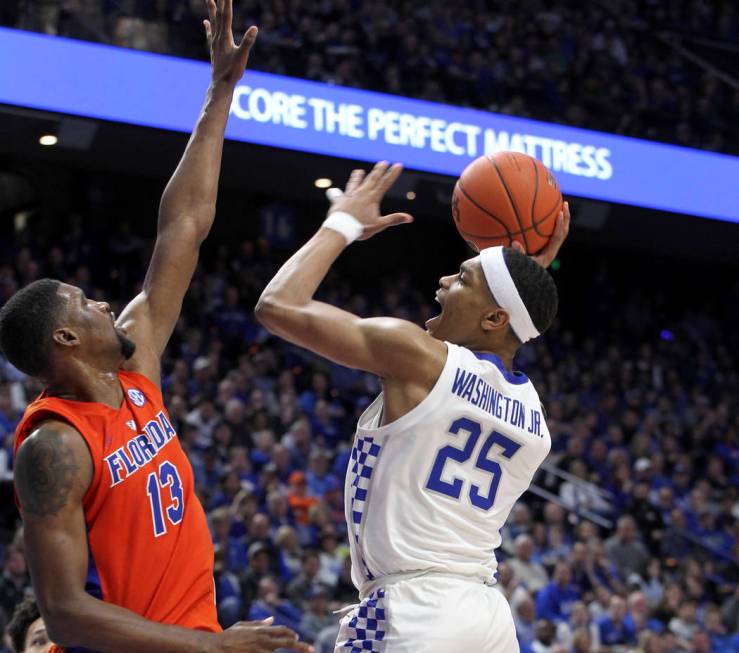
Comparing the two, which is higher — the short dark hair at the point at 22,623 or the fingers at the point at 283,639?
the fingers at the point at 283,639

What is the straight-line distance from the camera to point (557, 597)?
10234mm

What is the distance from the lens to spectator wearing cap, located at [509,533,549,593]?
10492 millimetres

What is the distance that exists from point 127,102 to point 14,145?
6.44 ft

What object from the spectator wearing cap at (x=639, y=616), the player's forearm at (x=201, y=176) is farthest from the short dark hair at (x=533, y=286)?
the spectator wearing cap at (x=639, y=616)

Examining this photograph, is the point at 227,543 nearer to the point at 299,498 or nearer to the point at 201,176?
the point at 299,498

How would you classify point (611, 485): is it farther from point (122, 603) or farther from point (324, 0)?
point (122, 603)

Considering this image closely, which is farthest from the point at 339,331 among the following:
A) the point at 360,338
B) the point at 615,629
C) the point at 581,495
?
the point at 581,495

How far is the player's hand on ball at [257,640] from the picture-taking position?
8.82ft

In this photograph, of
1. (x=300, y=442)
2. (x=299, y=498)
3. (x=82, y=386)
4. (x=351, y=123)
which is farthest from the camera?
(x=351, y=123)

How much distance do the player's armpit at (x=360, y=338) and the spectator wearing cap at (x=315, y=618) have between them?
591 cm

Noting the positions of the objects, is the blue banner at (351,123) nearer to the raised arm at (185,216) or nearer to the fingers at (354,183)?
the raised arm at (185,216)

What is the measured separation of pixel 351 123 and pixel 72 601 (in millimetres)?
10729

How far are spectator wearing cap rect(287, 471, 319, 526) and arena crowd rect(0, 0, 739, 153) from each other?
4.64 meters

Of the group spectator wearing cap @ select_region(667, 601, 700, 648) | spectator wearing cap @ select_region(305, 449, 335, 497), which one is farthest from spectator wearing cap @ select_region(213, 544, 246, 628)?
spectator wearing cap @ select_region(667, 601, 700, 648)
